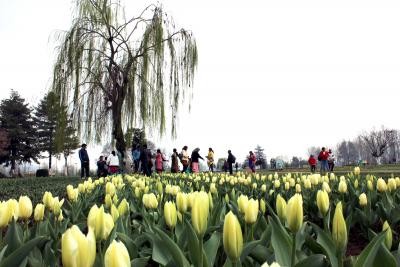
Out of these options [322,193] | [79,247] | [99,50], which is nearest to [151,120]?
[99,50]

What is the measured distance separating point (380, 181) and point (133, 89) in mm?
13059

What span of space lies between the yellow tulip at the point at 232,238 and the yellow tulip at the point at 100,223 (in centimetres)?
55

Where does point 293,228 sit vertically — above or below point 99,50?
below

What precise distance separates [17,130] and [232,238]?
5151 cm

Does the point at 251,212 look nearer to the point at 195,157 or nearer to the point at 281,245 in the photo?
the point at 281,245

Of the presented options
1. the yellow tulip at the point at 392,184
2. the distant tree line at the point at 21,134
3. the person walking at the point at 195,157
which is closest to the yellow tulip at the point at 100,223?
the yellow tulip at the point at 392,184

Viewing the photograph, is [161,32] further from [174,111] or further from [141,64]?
[174,111]

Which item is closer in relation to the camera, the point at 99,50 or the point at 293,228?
the point at 293,228

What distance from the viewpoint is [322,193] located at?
2.24 meters

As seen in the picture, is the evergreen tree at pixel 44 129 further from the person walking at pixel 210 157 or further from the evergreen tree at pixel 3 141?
the person walking at pixel 210 157

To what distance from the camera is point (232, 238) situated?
4.56 ft

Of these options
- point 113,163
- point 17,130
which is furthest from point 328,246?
point 17,130

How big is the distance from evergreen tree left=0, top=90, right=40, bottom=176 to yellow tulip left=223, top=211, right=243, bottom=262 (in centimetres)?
5087

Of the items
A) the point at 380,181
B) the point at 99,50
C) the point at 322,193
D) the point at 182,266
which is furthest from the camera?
the point at 99,50
